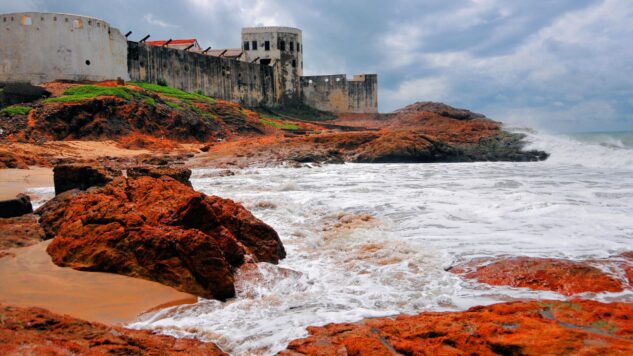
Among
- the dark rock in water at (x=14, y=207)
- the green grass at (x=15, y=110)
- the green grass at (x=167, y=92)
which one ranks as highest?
the green grass at (x=167, y=92)

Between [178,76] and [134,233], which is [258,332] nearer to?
[134,233]

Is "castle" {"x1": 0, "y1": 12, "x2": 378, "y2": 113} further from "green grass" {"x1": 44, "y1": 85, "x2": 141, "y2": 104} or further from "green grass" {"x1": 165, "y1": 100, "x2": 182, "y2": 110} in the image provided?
"green grass" {"x1": 165, "y1": 100, "x2": 182, "y2": 110}

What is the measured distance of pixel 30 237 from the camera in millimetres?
5957

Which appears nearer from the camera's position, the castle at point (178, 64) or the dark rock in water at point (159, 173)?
the dark rock in water at point (159, 173)

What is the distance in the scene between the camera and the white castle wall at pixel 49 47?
2641cm

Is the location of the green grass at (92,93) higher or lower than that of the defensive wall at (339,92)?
lower

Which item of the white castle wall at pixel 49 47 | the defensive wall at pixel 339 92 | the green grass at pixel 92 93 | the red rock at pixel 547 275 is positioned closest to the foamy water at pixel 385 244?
the red rock at pixel 547 275

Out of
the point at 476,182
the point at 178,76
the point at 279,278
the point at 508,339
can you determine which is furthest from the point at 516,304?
the point at 178,76

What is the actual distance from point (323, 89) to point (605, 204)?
4047 cm

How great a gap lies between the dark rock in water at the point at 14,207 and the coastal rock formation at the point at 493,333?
17.6ft

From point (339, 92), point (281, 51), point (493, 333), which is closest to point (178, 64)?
point (281, 51)

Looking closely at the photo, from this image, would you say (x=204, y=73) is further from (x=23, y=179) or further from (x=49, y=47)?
(x=23, y=179)

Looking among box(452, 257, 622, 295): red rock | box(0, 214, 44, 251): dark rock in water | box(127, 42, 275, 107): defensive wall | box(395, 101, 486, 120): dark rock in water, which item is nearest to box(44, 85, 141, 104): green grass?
box(127, 42, 275, 107): defensive wall

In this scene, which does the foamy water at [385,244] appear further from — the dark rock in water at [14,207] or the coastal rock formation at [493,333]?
the dark rock in water at [14,207]
